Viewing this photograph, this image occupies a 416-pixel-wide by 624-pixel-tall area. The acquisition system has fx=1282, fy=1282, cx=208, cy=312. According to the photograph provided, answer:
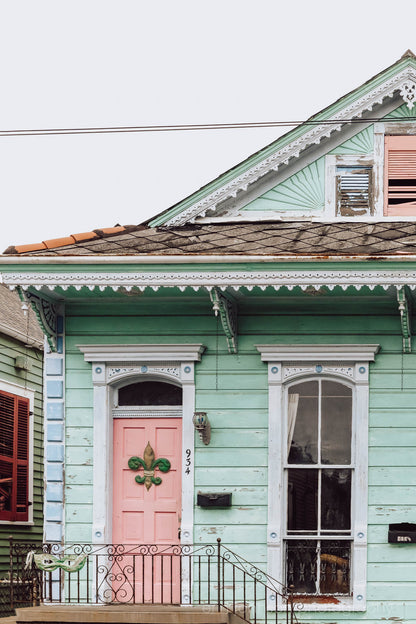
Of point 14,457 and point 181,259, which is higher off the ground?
point 181,259

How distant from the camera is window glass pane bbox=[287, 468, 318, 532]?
14.8 meters

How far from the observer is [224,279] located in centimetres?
1413

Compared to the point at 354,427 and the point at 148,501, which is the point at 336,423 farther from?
the point at 148,501

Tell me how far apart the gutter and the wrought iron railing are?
10.3ft

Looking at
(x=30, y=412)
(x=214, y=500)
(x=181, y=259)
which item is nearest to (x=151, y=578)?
(x=214, y=500)

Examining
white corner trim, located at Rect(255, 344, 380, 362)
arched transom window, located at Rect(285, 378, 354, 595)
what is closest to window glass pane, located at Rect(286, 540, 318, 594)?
arched transom window, located at Rect(285, 378, 354, 595)

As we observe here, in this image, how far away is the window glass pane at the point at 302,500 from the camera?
584 inches

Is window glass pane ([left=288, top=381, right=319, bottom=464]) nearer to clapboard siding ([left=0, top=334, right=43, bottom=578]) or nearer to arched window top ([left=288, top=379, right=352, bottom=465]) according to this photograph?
arched window top ([left=288, top=379, right=352, bottom=465])

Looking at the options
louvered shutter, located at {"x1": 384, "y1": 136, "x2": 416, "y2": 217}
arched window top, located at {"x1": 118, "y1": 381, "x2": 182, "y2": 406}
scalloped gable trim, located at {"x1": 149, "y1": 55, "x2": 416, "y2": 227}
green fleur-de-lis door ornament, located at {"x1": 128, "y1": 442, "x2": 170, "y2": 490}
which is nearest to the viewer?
green fleur-de-lis door ornament, located at {"x1": 128, "y1": 442, "x2": 170, "y2": 490}

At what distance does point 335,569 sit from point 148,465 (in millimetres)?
2532

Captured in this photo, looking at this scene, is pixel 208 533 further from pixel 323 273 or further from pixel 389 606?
pixel 323 273

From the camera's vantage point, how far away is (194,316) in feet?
50.1

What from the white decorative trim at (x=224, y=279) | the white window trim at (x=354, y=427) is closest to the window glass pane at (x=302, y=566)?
the white window trim at (x=354, y=427)

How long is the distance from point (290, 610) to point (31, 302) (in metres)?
4.61
